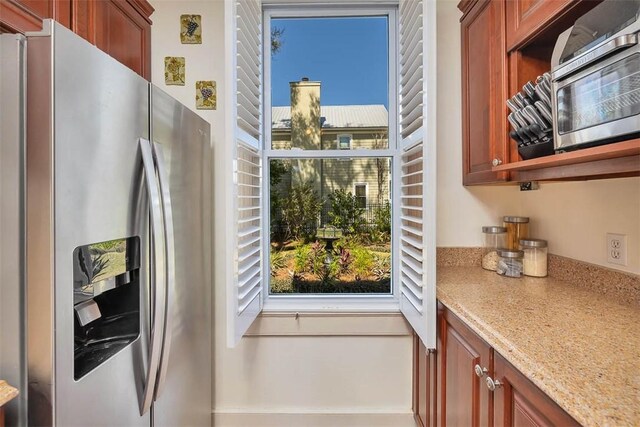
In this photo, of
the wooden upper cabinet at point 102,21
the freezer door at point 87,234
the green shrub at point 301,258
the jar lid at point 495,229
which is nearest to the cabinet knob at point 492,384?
the jar lid at point 495,229

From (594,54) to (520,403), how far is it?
90 cm

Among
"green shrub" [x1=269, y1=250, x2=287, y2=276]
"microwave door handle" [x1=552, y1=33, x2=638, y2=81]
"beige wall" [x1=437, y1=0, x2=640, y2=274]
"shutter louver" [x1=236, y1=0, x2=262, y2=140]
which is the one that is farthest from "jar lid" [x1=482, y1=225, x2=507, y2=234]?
"shutter louver" [x1=236, y1=0, x2=262, y2=140]

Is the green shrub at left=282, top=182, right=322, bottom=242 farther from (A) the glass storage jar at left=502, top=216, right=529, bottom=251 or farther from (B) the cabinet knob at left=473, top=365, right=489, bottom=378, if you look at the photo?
(B) the cabinet knob at left=473, top=365, right=489, bottom=378

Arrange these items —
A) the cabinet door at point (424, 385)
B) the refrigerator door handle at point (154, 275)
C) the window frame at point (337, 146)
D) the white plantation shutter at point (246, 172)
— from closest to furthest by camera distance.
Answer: the refrigerator door handle at point (154, 275) → the white plantation shutter at point (246, 172) → the cabinet door at point (424, 385) → the window frame at point (337, 146)

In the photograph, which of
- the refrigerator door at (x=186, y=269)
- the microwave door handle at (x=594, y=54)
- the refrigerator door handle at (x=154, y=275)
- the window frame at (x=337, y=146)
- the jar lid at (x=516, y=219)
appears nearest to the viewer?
the microwave door handle at (x=594, y=54)

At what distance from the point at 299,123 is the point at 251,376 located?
58.3 inches

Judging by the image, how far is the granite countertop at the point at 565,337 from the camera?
621 millimetres

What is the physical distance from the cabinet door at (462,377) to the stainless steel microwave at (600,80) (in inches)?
26.5

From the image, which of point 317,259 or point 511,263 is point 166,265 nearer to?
point 317,259

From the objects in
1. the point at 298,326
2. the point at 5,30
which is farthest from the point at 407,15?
the point at 298,326

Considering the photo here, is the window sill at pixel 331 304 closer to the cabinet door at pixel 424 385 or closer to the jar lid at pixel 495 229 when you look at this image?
the cabinet door at pixel 424 385

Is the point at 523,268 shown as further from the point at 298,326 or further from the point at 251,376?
the point at 251,376

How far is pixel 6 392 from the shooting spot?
71 centimetres

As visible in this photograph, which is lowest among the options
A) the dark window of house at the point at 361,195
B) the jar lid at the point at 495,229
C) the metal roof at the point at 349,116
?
the jar lid at the point at 495,229
